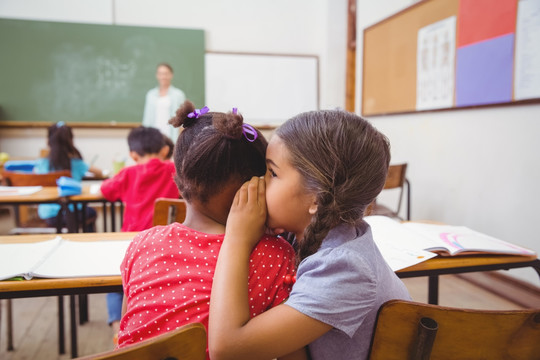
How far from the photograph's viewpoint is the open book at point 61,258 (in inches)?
36.7

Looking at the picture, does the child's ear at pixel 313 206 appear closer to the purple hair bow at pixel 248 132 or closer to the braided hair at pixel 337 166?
the braided hair at pixel 337 166

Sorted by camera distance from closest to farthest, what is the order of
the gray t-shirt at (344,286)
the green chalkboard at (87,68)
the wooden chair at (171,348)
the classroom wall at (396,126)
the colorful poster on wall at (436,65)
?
1. the wooden chair at (171,348)
2. the gray t-shirt at (344,286)
3. the classroom wall at (396,126)
4. the colorful poster on wall at (436,65)
5. the green chalkboard at (87,68)

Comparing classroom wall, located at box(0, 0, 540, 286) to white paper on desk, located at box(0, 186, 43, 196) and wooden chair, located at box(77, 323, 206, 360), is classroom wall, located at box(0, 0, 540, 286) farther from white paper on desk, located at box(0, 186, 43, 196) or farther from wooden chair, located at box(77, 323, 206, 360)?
white paper on desk, located at box(0, 186, 43, 196)

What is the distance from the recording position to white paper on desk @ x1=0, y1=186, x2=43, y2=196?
2035 mm

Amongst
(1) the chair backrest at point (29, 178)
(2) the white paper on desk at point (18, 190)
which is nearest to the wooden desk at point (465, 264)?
(2) the white paper on desk at point (18, 190)

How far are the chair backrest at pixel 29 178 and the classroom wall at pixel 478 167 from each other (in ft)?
6.05

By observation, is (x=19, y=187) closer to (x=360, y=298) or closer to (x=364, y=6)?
(x=360, y=298)

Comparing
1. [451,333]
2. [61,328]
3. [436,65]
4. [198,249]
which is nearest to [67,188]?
[61,328]

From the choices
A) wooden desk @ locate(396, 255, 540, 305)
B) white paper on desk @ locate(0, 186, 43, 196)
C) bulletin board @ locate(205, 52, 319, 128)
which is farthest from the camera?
bulletin board @ locate(205, 52, 319, 128)

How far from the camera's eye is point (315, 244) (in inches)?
27.4

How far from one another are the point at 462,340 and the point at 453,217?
258 cm

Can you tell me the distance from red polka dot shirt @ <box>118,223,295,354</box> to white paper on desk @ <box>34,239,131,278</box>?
23 centimetres

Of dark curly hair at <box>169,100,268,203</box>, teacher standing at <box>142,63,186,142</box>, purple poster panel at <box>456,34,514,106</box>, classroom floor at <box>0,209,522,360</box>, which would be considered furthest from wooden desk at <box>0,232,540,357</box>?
teacher standing at <box>142,63,186,142</box>

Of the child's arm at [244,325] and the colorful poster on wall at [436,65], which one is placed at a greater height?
the colorful poster on wall at [436,65]
